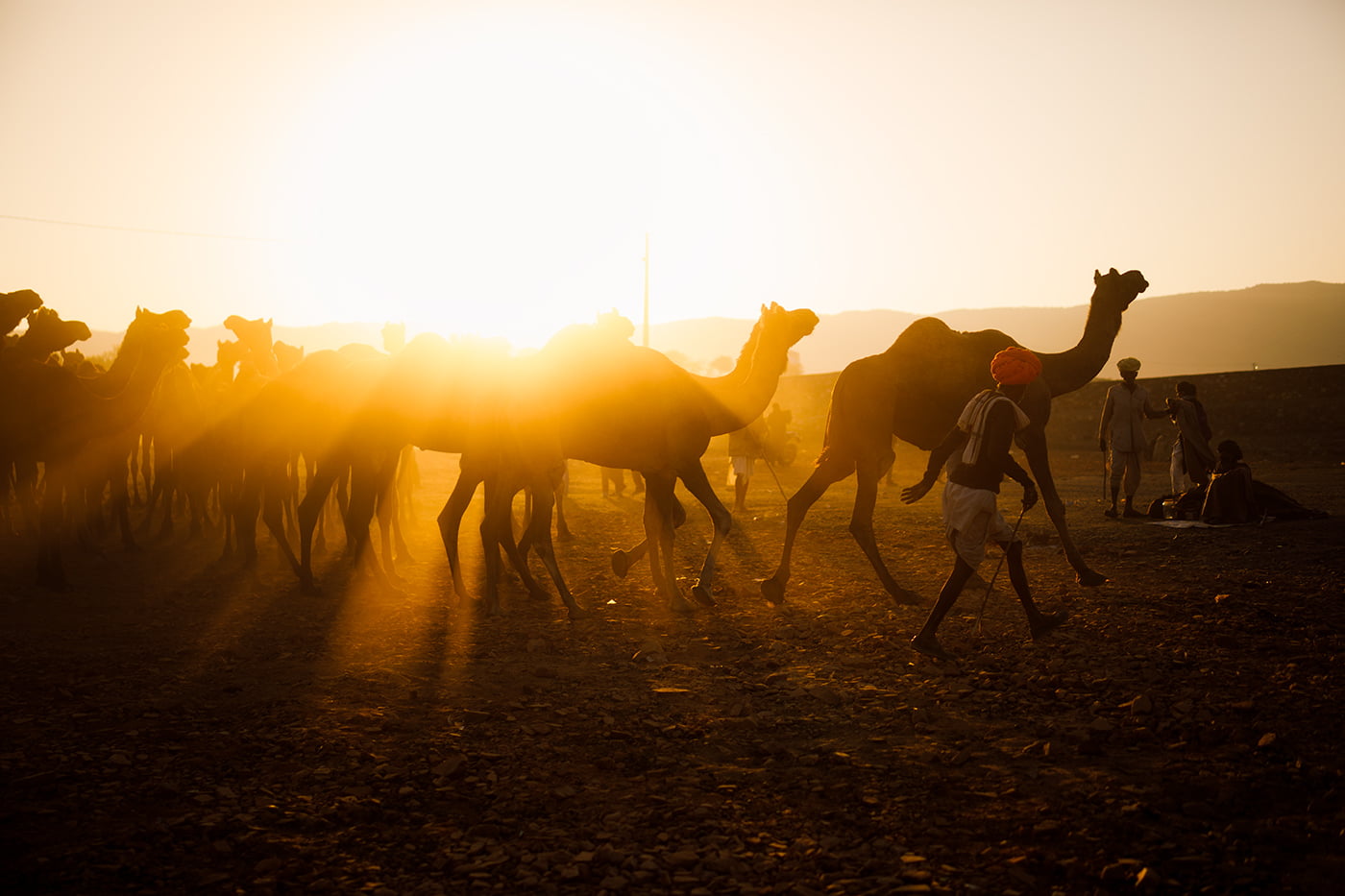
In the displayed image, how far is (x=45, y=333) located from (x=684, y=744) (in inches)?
383

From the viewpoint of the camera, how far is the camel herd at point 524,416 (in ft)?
31.6

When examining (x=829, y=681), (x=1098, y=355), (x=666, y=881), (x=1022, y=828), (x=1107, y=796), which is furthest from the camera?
(x=1098, y=355)

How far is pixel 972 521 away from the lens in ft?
22.0

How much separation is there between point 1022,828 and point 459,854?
2446 millimetres

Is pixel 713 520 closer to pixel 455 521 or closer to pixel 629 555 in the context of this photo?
pixel 629 555

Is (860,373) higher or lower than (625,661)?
higher

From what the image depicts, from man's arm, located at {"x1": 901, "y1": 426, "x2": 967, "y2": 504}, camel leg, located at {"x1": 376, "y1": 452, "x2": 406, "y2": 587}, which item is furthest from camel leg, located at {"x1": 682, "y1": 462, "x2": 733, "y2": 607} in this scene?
camel leg, located at {"x1": 376, "y1": 452, "x2": 406, "y2": 587}

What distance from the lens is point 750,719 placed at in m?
5.78

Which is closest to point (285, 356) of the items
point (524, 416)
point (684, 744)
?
point (524, 416)

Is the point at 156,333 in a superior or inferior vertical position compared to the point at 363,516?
superior

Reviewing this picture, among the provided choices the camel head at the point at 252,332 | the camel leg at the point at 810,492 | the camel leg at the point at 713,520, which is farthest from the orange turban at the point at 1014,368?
the camel head at the point at 252,332

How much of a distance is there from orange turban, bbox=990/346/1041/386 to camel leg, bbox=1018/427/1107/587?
188 cm

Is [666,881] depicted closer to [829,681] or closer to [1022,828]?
[1022,828]

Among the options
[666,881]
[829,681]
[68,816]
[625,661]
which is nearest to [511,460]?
[625,661]
